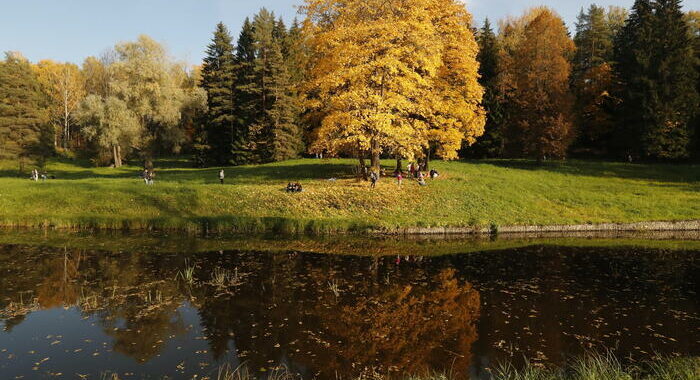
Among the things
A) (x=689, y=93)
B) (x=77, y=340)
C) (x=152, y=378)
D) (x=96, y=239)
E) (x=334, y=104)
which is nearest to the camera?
(x=152, y=378)

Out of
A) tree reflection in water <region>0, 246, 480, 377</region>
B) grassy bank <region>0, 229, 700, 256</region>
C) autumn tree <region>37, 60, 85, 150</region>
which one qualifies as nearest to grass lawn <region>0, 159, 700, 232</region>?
grassy bank <region>0, 229, 700, 256</region>

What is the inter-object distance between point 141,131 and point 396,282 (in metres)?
51.7

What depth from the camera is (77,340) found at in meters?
12.1

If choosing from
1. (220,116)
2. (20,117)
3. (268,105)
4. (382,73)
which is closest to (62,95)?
(20,117)

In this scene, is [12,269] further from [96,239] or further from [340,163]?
[340,163]

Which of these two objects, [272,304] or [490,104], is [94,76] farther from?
[272,304]

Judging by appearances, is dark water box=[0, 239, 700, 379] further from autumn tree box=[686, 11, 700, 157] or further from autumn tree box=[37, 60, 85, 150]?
autumn tree box=[37, 60, 85, 150]

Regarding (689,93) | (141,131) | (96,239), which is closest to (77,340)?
(96,239)

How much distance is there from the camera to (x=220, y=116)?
208ft

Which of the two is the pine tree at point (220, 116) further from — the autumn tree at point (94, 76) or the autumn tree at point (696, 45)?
the autumn tree at point (696, 45)

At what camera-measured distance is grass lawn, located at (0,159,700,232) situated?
30312mm

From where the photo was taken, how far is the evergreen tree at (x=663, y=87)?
48000 millimetres

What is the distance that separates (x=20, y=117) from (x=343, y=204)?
48.8 m

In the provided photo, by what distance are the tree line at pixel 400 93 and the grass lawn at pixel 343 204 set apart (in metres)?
4.07
